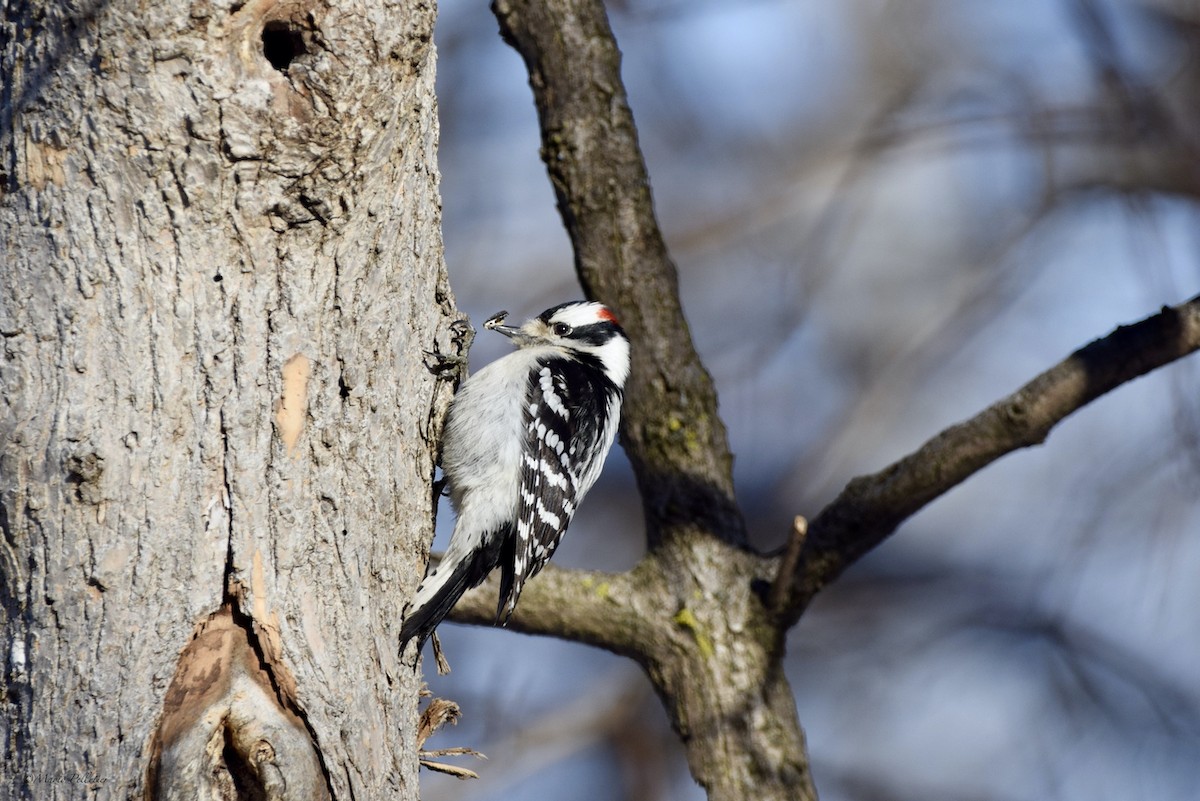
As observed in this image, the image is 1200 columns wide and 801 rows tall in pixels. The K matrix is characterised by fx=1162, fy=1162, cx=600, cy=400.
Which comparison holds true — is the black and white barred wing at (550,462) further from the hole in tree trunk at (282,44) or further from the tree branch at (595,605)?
the hole in tree trunk at (282,44)

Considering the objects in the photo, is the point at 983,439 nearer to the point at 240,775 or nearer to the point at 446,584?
the point at 446,584

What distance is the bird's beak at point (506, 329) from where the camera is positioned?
427cm

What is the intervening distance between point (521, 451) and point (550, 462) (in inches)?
5.9

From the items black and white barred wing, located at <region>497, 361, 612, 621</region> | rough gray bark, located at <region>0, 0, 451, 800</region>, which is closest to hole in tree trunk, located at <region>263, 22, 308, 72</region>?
rough gray bark, located at <region>0, 0, 451, 800</region>

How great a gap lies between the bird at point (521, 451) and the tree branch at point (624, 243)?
0.13 m

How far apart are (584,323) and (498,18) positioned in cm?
129

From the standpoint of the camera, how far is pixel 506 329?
14.6 feet

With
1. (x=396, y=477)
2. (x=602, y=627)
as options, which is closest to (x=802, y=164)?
(x=602, y=627)

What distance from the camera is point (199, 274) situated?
251cm

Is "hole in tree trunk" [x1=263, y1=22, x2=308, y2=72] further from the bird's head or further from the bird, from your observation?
the bird's head

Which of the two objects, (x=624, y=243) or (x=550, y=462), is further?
(x=624, y=243)

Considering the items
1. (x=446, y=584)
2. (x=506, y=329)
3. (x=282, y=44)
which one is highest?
(x=506, y=329)

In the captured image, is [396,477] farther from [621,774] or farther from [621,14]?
[621,14]

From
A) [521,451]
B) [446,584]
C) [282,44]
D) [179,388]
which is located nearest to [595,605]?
[521,451]
